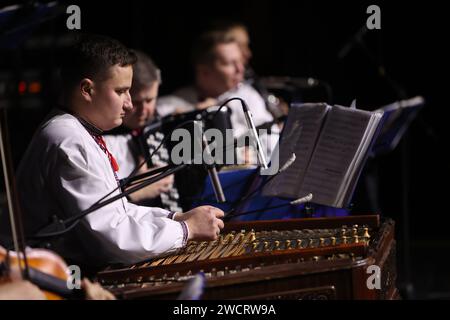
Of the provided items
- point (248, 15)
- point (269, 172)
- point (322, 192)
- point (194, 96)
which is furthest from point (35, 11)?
point (248, 15)

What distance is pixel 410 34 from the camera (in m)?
6.85

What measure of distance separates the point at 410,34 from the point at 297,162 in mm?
3641

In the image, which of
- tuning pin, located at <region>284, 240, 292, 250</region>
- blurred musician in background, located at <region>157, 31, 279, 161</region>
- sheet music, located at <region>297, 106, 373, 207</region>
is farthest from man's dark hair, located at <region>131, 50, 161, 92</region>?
tuning pin, located at <region>284, 240, 292, 250</region>

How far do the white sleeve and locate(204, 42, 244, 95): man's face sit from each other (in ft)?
9.74

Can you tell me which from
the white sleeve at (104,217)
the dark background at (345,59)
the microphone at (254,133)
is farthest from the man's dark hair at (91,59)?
the dark background at (345,59)

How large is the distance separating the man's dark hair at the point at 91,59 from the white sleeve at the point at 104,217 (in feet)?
1.05

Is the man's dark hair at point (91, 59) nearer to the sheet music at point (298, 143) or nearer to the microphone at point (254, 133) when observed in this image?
the microphone at point (254, 133)

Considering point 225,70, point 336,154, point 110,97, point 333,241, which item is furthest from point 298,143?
point 225,70

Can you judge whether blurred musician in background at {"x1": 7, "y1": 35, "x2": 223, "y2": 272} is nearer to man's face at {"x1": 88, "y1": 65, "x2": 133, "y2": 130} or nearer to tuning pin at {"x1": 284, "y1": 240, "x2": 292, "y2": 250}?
man's face at {"x1": 88, "y1": 65, "x2": 133, "y2": 130}

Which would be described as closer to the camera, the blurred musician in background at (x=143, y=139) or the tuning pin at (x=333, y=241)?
the tuning pin at (x=333, y=241)

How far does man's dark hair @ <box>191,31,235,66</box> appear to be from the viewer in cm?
596

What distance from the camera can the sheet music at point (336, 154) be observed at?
3.40 metres

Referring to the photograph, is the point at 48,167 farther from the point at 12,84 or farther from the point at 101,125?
the point at 12,84

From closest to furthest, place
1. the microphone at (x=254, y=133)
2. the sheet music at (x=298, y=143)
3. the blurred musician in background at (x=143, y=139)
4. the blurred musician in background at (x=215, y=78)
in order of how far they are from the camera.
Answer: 1. the microphone at (x=254, y=133)
2. the sheet music at (x=298, y=143)
3. the blurred musician in background at (x=143, y=139)
4. the blurred musician in background at (x=215, y=78)
